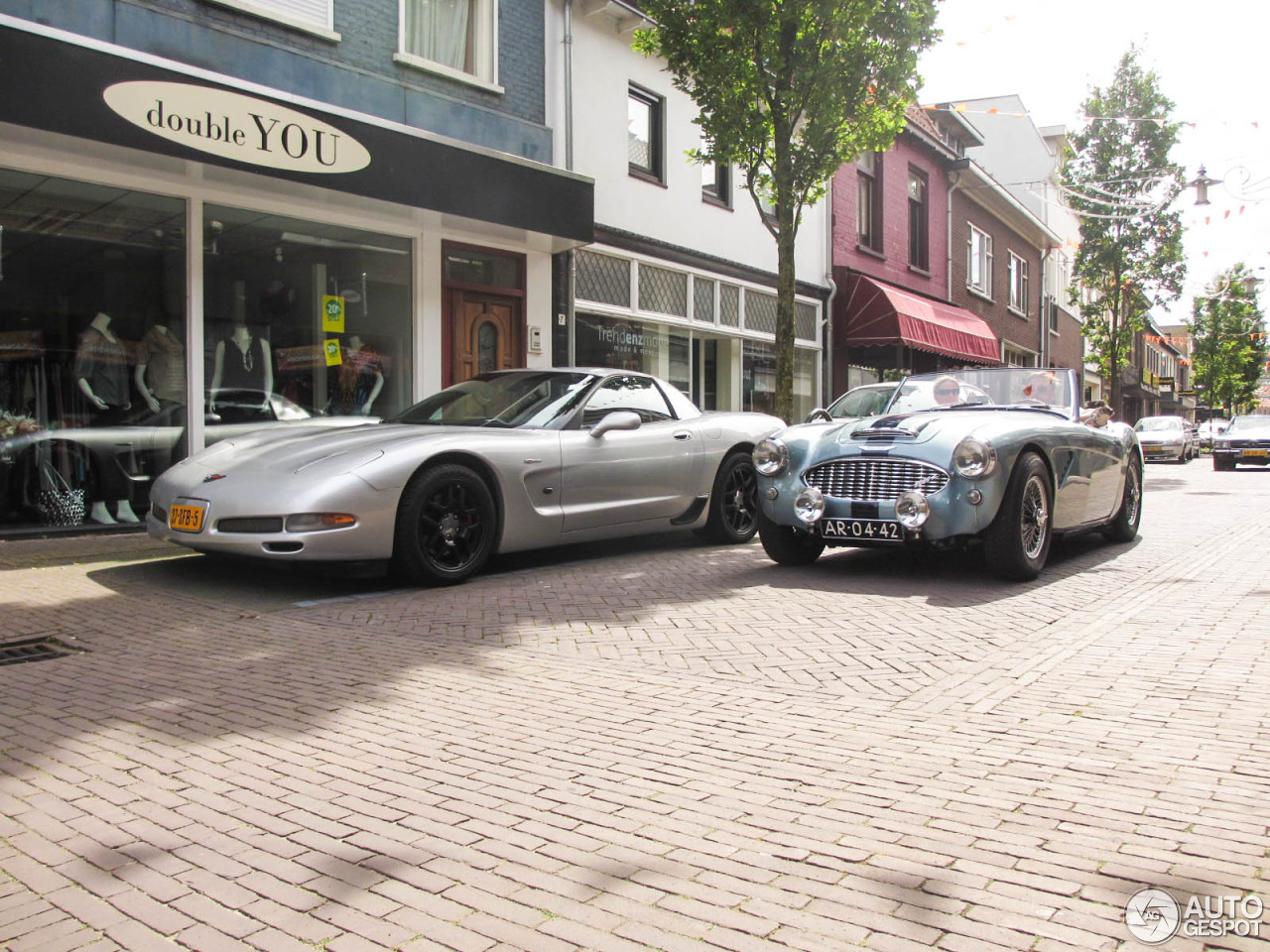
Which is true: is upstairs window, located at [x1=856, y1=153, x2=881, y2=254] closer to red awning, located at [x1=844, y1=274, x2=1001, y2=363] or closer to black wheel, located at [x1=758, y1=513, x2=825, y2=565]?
red awning, located at [x1=844, y1=274, x2=1001, y2=363]

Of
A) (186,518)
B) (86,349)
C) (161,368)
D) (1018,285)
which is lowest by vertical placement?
(186,518)

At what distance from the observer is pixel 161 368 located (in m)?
9.27

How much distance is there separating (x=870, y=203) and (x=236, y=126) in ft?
52.8

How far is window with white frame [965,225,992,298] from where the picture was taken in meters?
27.7

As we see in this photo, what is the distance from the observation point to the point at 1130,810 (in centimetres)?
270

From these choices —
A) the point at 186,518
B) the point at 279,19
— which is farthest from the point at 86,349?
the point at 186,518

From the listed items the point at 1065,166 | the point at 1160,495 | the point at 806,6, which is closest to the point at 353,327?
the point at 806,6

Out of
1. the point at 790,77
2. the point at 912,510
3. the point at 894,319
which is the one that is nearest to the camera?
the point at 912,510

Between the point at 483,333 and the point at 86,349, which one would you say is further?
the point at 483,333

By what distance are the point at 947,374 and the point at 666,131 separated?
842 centimetres

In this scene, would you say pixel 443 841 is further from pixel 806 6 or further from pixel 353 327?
pixel 806 6

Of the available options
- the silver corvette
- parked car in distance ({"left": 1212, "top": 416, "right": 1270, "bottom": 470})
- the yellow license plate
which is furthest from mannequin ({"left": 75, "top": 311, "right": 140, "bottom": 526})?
parked car in distance ({"left": 1212, "top": 416, "right": 1270, "bottom": 470})

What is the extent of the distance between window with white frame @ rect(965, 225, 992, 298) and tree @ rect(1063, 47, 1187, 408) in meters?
2.39

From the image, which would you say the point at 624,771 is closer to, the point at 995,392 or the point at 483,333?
the point at 995,392
